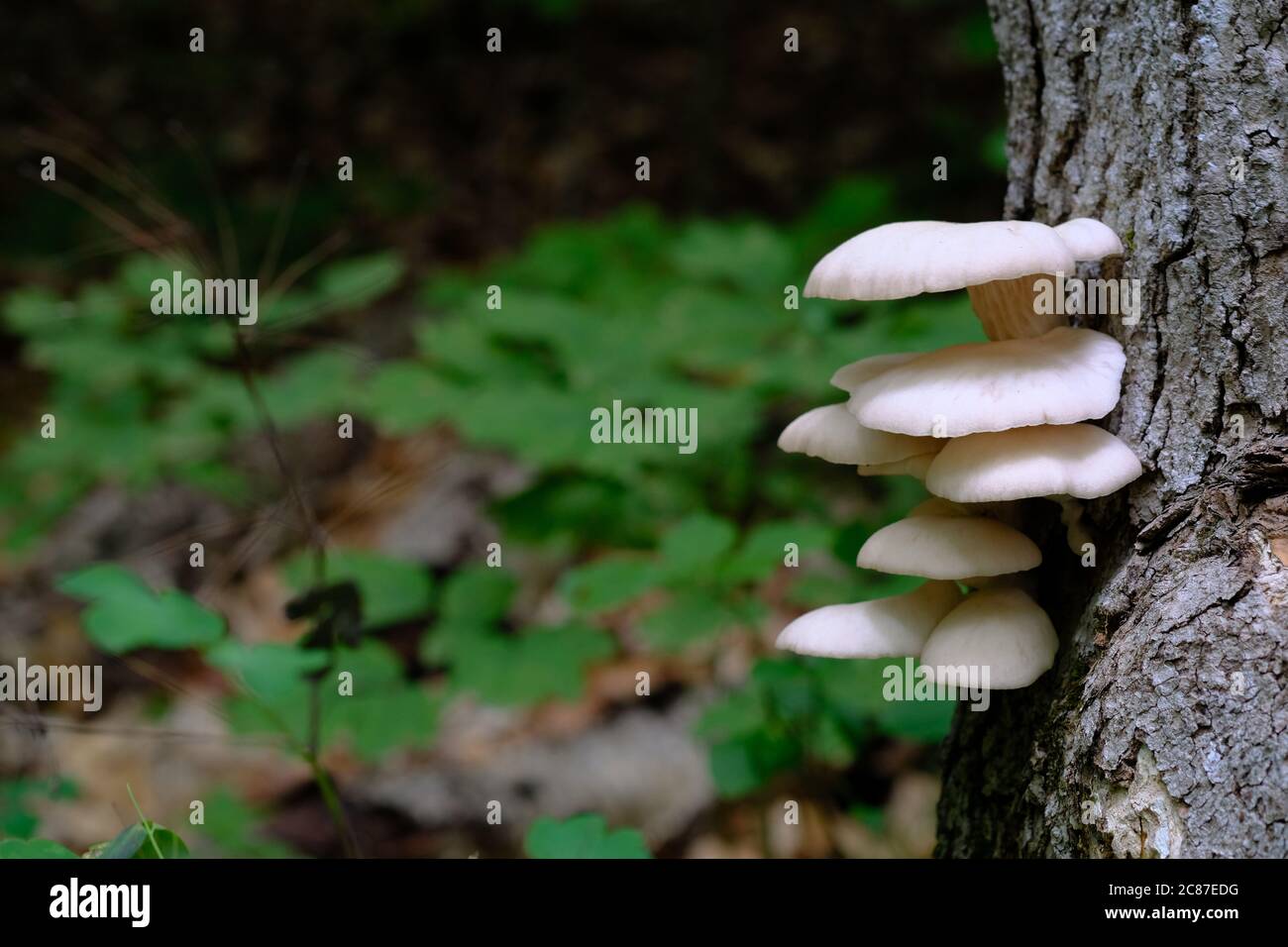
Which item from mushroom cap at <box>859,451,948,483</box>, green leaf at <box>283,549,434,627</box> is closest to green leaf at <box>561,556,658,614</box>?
green leaf at <box>283,549,434,627</box>

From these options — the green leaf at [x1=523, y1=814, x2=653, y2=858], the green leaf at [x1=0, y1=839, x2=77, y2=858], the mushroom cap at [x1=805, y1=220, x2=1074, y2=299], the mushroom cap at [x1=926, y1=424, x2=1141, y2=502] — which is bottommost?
the green leaf at [x1=523, y1=814, x2=653, y2=858]

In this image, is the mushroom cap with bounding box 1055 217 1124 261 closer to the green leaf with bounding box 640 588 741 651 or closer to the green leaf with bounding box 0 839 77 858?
the green leaf with bounding box 640 588 741 651

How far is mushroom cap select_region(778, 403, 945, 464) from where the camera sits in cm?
170

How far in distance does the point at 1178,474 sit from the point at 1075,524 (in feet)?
0.66

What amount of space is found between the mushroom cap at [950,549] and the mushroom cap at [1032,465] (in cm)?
10

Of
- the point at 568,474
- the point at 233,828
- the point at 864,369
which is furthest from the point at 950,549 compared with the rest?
the point at 233,828

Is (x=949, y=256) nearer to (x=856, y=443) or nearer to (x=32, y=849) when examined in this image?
(x=856, y=443)

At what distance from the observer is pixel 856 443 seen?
171 centimetres

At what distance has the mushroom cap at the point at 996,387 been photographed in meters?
1.47

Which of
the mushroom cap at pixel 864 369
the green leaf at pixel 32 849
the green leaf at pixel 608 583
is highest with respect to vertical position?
the mushroom cap at pixel 864 369

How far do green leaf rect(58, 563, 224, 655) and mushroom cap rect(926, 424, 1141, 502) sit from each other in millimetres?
1655

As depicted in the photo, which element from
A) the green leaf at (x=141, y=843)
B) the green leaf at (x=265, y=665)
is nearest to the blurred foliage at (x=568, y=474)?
the green leaf at (x=265, y=665)

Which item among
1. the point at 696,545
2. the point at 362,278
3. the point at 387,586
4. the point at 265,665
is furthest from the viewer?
the point at 362,278

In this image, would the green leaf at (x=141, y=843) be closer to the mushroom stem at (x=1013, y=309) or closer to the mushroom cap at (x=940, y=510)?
the mushroom cap at (x=940, y=510)
